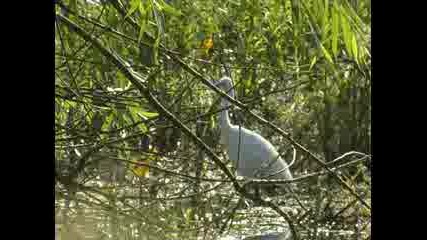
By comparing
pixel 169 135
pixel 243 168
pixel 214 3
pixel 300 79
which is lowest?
pixel 243 168

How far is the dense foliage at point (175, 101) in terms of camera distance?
66cm

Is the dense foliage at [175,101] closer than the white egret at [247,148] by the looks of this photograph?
Yes

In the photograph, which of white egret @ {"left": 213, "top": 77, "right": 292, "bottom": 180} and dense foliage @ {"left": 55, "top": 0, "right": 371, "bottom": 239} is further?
white egret @ {"left": 213, "top": 77, "right": 292, "bottom": 180}

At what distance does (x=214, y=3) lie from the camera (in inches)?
40.0

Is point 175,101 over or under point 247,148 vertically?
over

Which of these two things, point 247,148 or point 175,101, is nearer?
point 175,101

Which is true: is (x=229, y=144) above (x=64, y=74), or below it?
below

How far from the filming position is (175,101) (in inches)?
37.3

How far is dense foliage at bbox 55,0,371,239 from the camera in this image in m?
0.66

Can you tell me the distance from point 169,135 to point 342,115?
1418mm

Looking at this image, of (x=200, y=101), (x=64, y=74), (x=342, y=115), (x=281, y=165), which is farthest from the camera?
(x=342, y=115)
